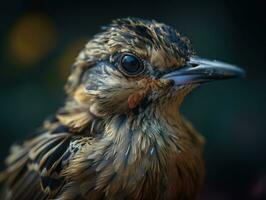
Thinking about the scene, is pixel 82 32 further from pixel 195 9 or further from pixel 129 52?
pixel 129 52

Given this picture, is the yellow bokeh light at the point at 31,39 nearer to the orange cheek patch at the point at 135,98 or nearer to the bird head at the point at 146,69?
the bird head at the point at 146,69

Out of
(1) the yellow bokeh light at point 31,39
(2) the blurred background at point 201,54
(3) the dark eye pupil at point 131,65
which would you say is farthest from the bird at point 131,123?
(1) the yellow bokeh light at point 31,39

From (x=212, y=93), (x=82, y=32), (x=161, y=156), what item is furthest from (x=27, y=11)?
(x=161, y=156)

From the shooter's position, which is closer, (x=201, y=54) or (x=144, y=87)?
(x=144, y=87)

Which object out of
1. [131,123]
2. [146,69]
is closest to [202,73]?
[146,69]

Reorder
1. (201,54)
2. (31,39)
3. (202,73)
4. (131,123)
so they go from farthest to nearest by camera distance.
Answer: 1. (31,39)
2. (201,54)
3. (131,123)
4. (202,73)

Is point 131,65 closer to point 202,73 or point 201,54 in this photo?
point 202,73

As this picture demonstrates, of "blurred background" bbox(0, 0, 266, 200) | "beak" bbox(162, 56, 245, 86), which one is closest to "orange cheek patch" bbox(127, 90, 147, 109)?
"beak" bbox(162, 56, 245, 86)

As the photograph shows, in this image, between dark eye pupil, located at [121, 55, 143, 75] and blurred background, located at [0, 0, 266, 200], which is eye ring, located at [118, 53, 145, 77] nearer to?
dark eye pupil, located at [121, 55, 143, 75]
